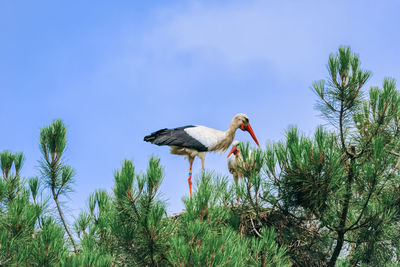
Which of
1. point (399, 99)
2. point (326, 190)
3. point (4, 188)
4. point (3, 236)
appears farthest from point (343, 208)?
point (4, 188)

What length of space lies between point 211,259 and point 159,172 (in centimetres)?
89

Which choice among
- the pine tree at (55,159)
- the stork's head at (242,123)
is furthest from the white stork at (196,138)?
the pine tree at (55,159)

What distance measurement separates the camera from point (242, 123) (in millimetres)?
7535

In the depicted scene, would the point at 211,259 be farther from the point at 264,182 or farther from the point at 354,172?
the point at 354,172

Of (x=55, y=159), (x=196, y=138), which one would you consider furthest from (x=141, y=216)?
(x=196, y=138)

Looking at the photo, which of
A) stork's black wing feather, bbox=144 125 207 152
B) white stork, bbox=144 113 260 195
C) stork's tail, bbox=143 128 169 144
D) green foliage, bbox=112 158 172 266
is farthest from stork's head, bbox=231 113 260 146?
green foliage, bbox=112 158 172 266

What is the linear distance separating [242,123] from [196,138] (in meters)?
0.76

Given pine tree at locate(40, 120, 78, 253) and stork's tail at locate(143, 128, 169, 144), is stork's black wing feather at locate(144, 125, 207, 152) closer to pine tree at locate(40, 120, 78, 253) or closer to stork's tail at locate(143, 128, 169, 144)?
stork's tail at locate(143, 128, 169, 144)

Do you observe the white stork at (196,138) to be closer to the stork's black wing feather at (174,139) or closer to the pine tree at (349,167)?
the stork's black wing feather at (174,139)

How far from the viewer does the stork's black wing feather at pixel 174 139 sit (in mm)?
7074

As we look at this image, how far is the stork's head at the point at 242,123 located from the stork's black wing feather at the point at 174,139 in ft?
2.03

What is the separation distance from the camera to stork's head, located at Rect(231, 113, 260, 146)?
749 centimetres

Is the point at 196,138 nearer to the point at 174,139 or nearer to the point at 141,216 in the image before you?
the point at 174,139

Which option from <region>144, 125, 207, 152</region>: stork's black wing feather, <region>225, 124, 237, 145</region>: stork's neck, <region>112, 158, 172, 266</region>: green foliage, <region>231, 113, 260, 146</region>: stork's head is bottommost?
<region>112, 158, 172, 266</region>: green foliage
